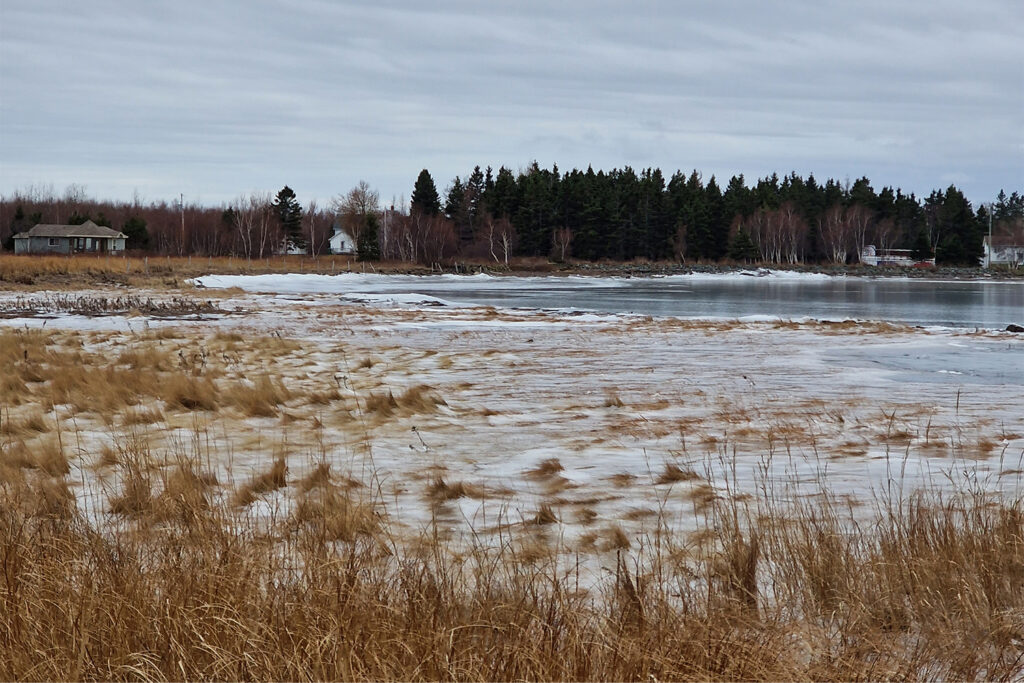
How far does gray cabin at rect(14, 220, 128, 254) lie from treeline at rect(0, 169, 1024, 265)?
276 cm

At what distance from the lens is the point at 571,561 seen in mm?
4805

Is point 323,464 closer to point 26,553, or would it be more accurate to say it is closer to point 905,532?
point 26,553

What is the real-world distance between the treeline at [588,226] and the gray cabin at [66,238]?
2.76 m

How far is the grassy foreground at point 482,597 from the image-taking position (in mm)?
3318

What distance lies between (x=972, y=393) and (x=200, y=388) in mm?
9570

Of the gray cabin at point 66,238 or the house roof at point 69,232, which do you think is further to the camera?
the gray cabin at point 66,238

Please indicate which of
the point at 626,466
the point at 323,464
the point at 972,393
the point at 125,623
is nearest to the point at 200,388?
the point at 323,464

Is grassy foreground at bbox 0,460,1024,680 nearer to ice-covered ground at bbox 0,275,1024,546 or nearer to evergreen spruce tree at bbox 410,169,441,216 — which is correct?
ice-covered ground at bbox 0,275,1024,546

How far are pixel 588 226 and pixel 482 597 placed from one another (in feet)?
316

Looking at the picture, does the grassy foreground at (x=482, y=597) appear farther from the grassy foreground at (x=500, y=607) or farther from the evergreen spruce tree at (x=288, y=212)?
the evergreen spruce tree at (x=288, y=212)

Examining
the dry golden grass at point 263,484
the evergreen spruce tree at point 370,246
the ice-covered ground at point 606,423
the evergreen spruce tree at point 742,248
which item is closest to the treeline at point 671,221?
the evergreen spruce tree at point 742,248

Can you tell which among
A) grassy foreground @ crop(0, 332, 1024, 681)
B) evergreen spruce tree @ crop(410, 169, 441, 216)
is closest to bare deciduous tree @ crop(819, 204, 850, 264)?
evergreen spruce tree @ crop(410, 169, 441, 216)

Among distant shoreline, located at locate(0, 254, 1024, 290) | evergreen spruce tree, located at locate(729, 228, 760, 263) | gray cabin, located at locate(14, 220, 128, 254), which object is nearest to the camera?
distant shoreline, located at locate(0, 254, 1024, 290)

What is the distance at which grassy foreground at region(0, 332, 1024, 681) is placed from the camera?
3.32m
